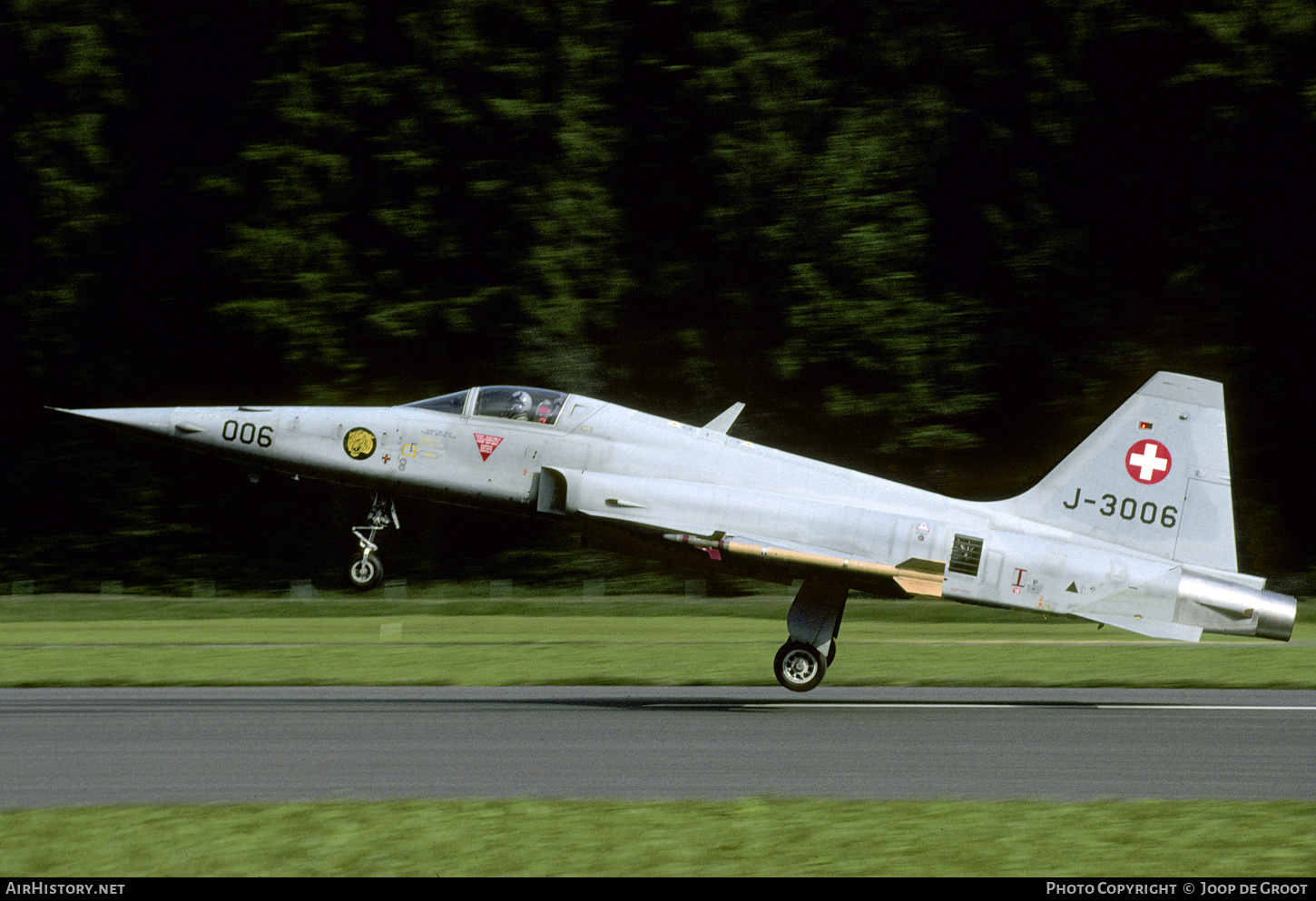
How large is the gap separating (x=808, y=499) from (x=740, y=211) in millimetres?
12383

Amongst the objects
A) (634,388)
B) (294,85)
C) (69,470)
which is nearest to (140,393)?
(69,470)

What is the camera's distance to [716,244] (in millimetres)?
27781

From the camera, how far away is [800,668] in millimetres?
16391

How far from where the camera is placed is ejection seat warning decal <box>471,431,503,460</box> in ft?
53.0

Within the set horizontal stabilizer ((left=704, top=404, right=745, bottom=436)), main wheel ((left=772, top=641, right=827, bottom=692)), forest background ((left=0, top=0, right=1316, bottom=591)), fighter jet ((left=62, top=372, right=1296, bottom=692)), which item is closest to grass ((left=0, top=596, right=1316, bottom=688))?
main wheel ((left=772, top=641, right=827, bottom=692))

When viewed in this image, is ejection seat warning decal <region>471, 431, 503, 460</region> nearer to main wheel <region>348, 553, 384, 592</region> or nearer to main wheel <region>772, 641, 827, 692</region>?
main wheel <region>348, 553, 384, 592</region>

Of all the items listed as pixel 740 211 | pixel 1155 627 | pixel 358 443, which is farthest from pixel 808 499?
pixel 740 211

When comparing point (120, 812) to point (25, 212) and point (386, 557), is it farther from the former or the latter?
point (25, 212)

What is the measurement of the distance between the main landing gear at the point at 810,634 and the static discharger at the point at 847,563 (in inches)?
22.4

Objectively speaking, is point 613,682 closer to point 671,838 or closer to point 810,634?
point 810,634

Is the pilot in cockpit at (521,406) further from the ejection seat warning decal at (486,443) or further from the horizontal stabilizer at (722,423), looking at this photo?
the horizontal stabilizer at (722,423)

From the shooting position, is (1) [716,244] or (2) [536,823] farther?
(1) [716,244]

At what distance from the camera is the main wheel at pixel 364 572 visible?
620 inches

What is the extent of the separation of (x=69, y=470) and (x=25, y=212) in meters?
5.43
